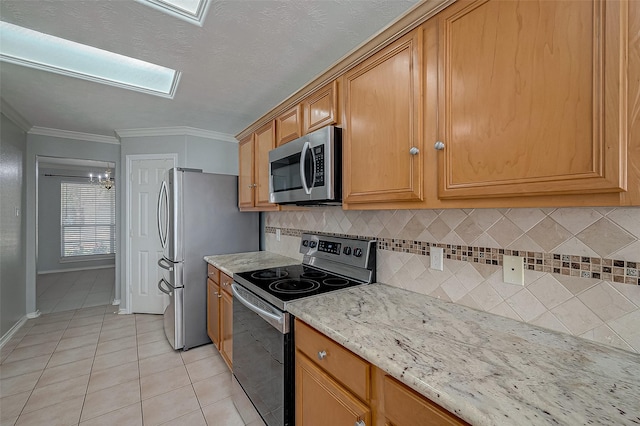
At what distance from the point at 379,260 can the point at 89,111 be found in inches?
136

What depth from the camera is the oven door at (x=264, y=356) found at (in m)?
1.32

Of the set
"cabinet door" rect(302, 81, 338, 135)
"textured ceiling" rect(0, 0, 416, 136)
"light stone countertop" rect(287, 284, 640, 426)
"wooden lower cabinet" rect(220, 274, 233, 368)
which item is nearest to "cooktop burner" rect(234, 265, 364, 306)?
"light stone countertop" rect(287, 284, 640, 426)

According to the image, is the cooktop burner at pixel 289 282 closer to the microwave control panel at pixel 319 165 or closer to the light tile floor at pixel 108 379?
the microwave control panel at pixel 319 165

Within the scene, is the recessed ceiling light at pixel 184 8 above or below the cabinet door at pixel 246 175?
above

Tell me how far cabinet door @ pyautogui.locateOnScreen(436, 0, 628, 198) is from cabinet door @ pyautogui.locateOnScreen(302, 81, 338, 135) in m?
0.66

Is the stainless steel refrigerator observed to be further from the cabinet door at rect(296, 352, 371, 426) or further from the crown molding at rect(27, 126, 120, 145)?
the crown molding at rect(27, 126, 120, 145)

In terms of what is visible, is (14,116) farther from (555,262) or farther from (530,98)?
(555,262)

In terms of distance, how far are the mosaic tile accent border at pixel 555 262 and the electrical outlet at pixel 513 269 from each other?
17 mm

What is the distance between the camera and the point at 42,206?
19.4 ft

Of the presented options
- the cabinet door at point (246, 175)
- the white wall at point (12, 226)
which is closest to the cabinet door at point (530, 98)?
the cabinet door at point (246, 175)

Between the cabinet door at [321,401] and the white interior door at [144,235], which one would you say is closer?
the cabinet door at [321,401]

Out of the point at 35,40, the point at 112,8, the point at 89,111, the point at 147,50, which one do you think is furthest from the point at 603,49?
the point at 89,111

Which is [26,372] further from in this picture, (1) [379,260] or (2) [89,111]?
(1) [379,260]

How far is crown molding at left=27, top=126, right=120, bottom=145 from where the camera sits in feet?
11.5
